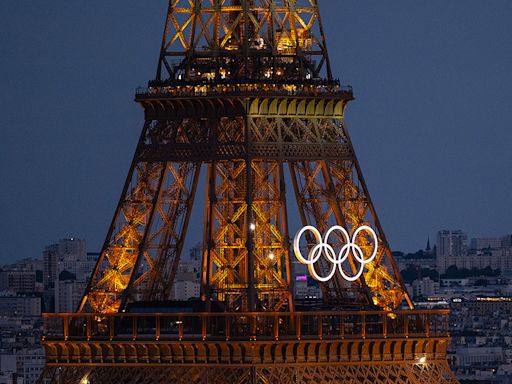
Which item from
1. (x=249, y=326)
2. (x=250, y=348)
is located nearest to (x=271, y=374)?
(x=250, y=348)

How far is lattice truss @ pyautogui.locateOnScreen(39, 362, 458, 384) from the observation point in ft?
277

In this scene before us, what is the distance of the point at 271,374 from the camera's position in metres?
84.6

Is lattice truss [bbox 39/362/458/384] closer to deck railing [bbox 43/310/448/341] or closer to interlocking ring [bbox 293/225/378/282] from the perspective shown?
deck railing [bbox 43/310/448/341]

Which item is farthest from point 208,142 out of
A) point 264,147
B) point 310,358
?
point 310,358

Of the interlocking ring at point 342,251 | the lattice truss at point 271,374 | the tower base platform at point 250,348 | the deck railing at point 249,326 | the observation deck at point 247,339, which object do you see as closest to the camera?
the lattice truss at point 271,374

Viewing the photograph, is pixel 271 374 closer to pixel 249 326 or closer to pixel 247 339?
pixel 247 339

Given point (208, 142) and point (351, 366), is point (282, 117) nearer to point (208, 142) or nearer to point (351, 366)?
point (208, 142)

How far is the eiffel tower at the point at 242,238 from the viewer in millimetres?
85562

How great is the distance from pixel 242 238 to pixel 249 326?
3.32 m

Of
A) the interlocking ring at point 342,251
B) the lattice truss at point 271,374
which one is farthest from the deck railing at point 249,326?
the interlocking ring at point 342,251

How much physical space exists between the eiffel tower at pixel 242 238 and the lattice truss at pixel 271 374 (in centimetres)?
6

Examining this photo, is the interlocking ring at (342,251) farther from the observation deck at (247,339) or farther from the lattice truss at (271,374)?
the lattice truss at (271,374)

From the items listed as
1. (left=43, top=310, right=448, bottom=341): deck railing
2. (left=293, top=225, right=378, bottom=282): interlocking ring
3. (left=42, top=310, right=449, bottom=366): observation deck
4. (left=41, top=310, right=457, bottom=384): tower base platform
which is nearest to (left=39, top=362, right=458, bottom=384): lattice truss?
(left=41, top=310, right=457, bottom=384): tower base platform

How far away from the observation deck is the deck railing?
3cm
